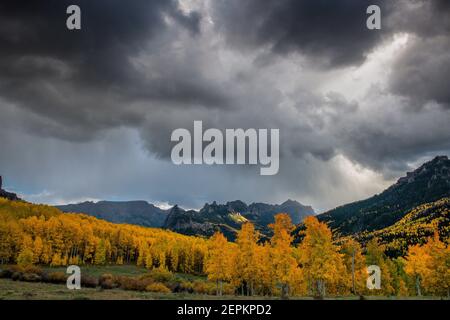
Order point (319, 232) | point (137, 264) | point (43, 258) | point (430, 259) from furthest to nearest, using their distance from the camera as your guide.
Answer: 1. point (137, 264)
2. point (43, 258)
3. point (430, 259)
4. point (319, 232)

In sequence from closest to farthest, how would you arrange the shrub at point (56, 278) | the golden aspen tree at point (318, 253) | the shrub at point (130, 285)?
the golden aspen tree at point (318, 253)
the shrub at point (130, 285)
the shrub at point (56, 278)

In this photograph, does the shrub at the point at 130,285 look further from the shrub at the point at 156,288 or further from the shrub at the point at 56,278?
the shrub at the point at 56,278

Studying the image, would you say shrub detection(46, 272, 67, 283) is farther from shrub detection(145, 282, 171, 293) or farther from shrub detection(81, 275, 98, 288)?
shrub detection(145, 282, 171, 293)

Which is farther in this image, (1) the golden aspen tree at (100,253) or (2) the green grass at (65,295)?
(1) the golden aspen tree at (100,253)

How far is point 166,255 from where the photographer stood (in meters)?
154

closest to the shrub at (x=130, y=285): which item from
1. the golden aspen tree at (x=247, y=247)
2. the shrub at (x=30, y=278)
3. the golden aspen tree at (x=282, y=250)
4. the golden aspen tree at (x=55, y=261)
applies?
the shrub at (x=30, y=278)

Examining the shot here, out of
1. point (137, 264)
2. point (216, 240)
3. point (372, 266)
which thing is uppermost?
point (216, 240)

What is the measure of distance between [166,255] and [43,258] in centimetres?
4952

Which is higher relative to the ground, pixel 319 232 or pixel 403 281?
pixel 319 232

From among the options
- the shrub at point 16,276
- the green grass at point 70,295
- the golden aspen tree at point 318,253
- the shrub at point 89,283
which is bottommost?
the shrub at point 89,283

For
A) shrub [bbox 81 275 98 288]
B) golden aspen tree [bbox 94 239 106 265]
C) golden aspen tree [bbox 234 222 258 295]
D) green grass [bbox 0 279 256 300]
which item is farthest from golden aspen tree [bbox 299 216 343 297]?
golden aspen tree [bbox 94 239 106 265]

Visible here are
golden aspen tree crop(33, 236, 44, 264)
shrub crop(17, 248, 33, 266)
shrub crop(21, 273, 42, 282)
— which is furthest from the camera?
golden aspen tree crop(33, 236, 44, 264)

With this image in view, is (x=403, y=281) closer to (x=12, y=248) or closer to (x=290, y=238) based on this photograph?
(x=290, y=238)
